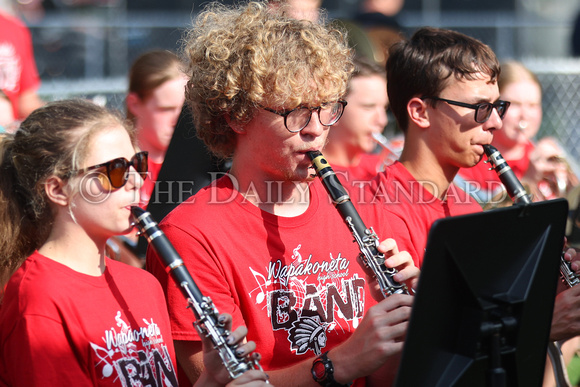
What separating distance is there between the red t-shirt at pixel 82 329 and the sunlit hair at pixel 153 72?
6.96 ft

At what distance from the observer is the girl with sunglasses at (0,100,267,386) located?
6.82ft

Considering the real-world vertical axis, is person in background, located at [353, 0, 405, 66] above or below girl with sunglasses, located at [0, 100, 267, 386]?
above

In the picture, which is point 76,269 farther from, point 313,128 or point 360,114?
point 360,114

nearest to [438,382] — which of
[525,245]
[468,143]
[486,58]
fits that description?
[525,245]

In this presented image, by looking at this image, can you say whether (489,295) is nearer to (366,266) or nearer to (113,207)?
(366,266)

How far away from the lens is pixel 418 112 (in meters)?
3.27

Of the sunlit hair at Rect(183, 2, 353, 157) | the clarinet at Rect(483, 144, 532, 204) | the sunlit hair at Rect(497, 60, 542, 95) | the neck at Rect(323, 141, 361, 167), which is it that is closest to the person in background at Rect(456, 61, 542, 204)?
the sunlit hair at Rect(497, 60, 542, 95)

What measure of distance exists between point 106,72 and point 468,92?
7.07m

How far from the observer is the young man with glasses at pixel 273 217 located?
240 cm

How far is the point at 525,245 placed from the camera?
2020 mm

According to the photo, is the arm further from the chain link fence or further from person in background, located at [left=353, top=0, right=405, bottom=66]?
the chain link fence

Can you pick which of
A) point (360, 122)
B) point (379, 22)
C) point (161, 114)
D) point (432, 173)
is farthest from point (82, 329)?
point (379, 22)

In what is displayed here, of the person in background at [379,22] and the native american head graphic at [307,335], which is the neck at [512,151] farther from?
the native american head graphic at [307,335]

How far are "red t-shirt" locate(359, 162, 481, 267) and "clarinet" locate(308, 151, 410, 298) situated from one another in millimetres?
396
